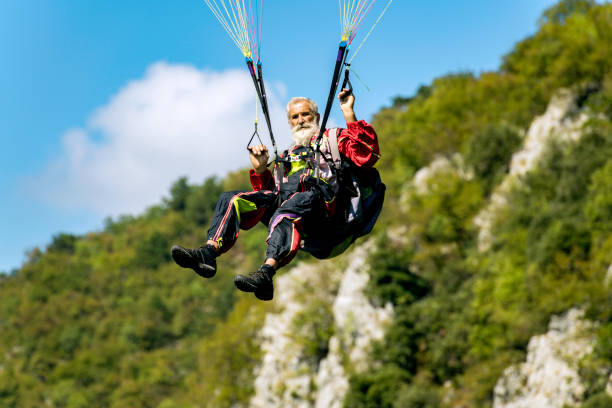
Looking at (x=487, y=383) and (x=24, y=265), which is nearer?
(x=487, y=383)

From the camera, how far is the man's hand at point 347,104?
302 inches

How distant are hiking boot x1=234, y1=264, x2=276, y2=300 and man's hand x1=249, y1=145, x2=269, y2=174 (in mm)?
1151

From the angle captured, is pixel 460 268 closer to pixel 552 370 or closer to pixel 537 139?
pixel 537 139

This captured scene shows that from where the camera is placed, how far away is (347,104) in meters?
7.68

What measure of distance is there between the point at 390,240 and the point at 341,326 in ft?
18.6

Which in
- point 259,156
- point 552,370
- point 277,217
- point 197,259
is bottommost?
point 197,259

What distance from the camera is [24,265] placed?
370 ft

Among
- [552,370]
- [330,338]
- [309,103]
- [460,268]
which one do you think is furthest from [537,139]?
[309,103]

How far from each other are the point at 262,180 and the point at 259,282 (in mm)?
1502

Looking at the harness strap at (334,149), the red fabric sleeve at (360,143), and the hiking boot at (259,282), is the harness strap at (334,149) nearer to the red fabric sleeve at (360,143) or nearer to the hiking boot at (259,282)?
the red fabric sleeve at (360,143)

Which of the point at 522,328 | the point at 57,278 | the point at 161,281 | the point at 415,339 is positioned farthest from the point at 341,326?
the point at 57,278

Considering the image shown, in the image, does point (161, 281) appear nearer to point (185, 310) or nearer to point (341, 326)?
point (185, 310)

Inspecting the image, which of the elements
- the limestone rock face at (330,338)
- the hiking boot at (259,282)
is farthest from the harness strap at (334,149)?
the limestone rock face at (330,338)

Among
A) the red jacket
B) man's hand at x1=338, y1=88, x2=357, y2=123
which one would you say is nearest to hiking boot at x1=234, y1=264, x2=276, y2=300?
the red jacket
